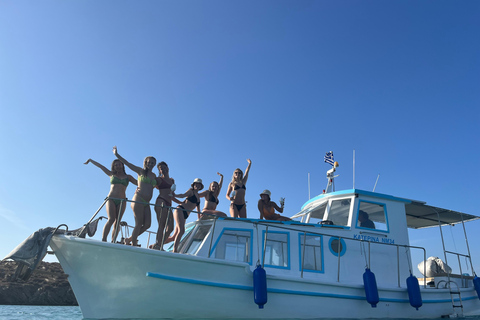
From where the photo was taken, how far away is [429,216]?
1001 centimetres

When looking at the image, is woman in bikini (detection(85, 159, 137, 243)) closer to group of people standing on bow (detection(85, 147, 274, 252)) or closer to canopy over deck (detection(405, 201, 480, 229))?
group of people standing on bow (detection(85, 147, 274, 252))

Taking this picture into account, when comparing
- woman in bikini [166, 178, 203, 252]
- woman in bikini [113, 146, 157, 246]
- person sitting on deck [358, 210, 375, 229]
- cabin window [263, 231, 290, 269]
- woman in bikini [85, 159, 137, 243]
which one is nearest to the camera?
woman in bikini [85, 159, 137, 243]

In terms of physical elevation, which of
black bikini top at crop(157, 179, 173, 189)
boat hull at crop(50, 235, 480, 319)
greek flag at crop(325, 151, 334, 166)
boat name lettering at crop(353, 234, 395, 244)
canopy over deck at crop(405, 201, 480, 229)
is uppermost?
greek flag at crop(325, 151, 334, 166)

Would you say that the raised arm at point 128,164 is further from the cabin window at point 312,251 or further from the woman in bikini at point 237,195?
the cabin window at point 312,251

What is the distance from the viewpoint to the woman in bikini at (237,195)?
7758 mm

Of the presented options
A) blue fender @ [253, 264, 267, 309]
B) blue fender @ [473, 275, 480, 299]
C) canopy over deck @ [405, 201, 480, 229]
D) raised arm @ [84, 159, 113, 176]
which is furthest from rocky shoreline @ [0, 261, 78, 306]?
blue fender @ [473, 275, 480, 299]

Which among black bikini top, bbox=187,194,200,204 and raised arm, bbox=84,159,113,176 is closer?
raised arm, bbox=84,159,113,176

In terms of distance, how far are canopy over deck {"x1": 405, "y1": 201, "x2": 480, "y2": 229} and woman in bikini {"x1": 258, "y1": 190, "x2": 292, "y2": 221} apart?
11.9 ft

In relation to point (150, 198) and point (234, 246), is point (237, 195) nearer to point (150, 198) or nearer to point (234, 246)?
point (234, 246)

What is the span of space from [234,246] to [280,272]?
3.55 ft

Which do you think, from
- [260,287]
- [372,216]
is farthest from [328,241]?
[260,287]

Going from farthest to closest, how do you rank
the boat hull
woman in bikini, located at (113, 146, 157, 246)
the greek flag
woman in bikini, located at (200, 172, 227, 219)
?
the greek flag
woman in bikini, located at (200, 172, 227, 219)
woman in bikini, located at (113, 146, 157, 246)
the boat hull

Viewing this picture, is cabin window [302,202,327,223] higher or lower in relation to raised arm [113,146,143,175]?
higher

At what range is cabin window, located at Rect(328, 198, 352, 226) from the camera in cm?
850
